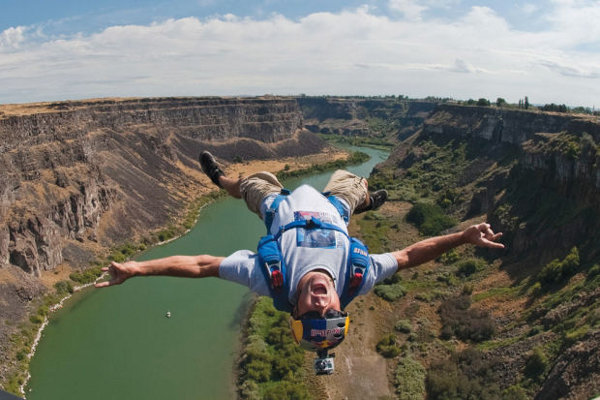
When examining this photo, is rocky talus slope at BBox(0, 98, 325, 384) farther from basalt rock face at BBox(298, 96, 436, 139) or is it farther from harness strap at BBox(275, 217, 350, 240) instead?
basalt rock face at BBox(298, 96, 436, 139)

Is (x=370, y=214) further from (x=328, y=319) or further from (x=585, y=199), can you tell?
(x=328, y=319)

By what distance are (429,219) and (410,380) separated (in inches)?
870

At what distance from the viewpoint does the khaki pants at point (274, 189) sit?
5359mm

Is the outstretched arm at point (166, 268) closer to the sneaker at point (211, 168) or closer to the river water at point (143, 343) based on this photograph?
the sneaker at point (211, 168)

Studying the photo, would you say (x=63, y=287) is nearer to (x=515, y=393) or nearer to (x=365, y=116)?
(x=515, y=393)

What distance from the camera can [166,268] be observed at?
360 centimetres

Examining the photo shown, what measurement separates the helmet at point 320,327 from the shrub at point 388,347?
55.7 feet

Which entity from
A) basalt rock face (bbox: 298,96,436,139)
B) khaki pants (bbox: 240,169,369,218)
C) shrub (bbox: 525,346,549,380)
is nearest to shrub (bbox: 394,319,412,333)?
shrub (bbox: 525,346,549,380)

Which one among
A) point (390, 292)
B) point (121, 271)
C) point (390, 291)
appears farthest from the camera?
point (390, 291)

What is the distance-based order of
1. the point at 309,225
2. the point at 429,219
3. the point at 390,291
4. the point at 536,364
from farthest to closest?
the point at 429,219 < the point at 390,291 < the point at 536,364 < the point at 309,225

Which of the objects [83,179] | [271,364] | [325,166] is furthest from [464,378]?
[325,166]

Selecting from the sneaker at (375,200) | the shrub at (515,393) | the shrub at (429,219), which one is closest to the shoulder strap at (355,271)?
the sneaker at (375,200)

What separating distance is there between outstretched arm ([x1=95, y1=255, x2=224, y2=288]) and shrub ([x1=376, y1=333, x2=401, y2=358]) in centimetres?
1706

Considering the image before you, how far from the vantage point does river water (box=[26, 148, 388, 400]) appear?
18281 mm
